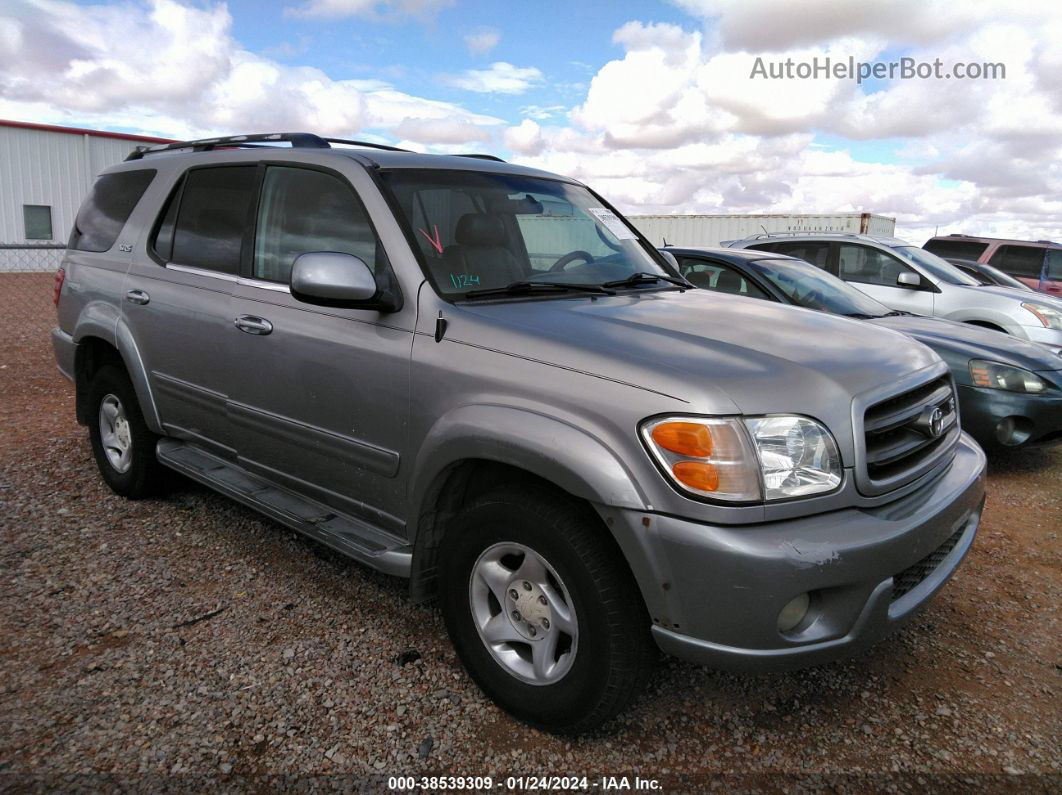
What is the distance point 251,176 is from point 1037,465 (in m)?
5.71

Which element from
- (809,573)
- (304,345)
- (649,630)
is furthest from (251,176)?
(809,573)

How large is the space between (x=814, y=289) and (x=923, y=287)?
2671mm

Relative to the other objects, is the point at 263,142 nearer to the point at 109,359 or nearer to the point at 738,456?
the point at 109,359

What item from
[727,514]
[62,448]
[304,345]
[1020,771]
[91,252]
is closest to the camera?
[727,514]

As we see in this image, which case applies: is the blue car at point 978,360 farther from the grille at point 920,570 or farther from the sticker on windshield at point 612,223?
the grille at point 920,570

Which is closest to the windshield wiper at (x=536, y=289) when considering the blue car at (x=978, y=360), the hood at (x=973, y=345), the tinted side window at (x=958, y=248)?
the blue car at (x=978, y=360)

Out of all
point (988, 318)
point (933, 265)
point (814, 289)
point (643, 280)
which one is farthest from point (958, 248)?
point (643, 280)

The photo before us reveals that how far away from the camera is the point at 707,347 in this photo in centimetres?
235

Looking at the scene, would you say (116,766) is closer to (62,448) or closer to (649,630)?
(649,630)

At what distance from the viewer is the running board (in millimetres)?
2746

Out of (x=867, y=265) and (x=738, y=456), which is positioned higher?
(x=867, y=265)

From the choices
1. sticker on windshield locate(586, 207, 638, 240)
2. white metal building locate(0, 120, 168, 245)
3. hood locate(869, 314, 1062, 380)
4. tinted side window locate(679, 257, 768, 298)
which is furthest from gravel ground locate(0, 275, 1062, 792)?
white metal building locate(0, 120, 168, 245)

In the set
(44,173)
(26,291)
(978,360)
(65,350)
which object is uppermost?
(44,173)

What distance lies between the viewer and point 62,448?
5.36 metres
